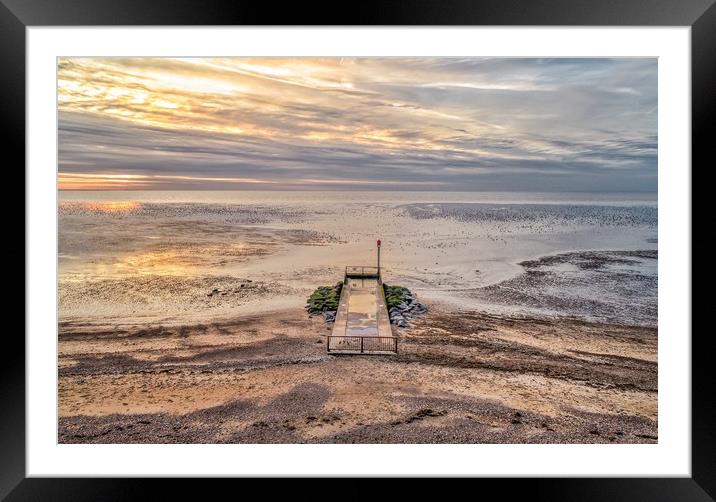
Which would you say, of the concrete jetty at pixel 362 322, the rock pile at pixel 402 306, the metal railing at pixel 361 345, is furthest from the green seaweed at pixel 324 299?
the metal railing at pixel 361 345

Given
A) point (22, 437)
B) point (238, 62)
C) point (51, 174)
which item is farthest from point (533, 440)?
point (238, 62)

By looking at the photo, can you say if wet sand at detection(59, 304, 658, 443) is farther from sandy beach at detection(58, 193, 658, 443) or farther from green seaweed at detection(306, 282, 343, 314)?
green seaweed at detection(306, 282, 343, 314)

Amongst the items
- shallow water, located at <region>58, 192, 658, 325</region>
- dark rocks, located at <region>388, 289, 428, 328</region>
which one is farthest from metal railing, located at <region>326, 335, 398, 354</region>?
shallow water, located at <region>58, 192, 658, 325</region>

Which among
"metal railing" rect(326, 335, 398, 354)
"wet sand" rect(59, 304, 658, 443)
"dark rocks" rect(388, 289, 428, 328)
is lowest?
"wet sand" rect(59, 304, 658, 443)
